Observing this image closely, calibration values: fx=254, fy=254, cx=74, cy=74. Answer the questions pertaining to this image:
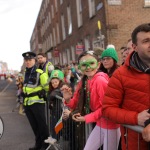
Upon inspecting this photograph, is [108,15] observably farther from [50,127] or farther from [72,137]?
[72,137]

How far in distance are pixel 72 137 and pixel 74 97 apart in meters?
0.95

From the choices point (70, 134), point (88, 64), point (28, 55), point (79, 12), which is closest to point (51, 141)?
point (70, 134)

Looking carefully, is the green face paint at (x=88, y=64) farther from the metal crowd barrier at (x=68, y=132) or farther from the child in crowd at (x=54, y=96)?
the child in crowd at (x=54, y=96)

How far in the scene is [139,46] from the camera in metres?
2.07

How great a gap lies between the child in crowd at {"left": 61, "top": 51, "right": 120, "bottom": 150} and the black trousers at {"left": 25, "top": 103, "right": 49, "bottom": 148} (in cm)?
175

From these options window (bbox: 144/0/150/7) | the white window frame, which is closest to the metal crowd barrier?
window (bbox: 144/0/150/7)

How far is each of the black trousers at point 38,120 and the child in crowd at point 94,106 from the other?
1.75 metres

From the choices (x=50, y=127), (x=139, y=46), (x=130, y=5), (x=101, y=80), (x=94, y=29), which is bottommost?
(x=50, y=127)

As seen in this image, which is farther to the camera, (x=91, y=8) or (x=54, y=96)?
(x=91, y=8)

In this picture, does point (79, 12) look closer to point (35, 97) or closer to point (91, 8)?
point (91, 8)

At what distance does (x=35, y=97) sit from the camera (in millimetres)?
4844

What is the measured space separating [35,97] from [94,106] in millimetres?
2117

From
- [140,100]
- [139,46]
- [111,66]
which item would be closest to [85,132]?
[111,66]

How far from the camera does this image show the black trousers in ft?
16.0
